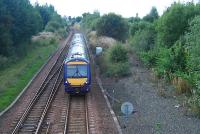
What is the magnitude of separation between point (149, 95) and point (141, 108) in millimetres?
3352

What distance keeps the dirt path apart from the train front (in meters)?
2.10

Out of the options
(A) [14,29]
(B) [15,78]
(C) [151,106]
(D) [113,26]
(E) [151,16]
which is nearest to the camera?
(C) [151,106]

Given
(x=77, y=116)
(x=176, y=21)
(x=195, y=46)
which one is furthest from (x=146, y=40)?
(x=77, y=116)

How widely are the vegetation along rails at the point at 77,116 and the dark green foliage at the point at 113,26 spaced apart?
3635cm

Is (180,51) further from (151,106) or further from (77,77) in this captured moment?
(151,106)

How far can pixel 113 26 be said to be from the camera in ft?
208

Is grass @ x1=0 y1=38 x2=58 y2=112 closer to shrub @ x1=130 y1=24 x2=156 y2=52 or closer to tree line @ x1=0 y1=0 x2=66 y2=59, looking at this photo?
tree line @ x1=0 y1=0 x2=66 y2=59

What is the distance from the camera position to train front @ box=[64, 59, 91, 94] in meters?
25.5

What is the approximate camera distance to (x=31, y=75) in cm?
3556

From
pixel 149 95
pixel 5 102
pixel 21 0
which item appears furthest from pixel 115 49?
pixel 21 0

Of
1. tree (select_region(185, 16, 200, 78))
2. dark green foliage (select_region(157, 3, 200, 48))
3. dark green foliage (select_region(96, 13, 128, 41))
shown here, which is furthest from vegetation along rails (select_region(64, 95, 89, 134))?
dark green foliage (select_region(96, 13, 128, 41))

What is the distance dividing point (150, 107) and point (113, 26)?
137 ft

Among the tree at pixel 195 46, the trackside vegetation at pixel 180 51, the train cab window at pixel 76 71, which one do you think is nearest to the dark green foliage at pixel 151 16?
the trackside vegetation at pixel 180 51

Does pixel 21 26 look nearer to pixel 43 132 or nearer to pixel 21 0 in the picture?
pixel 21 0
